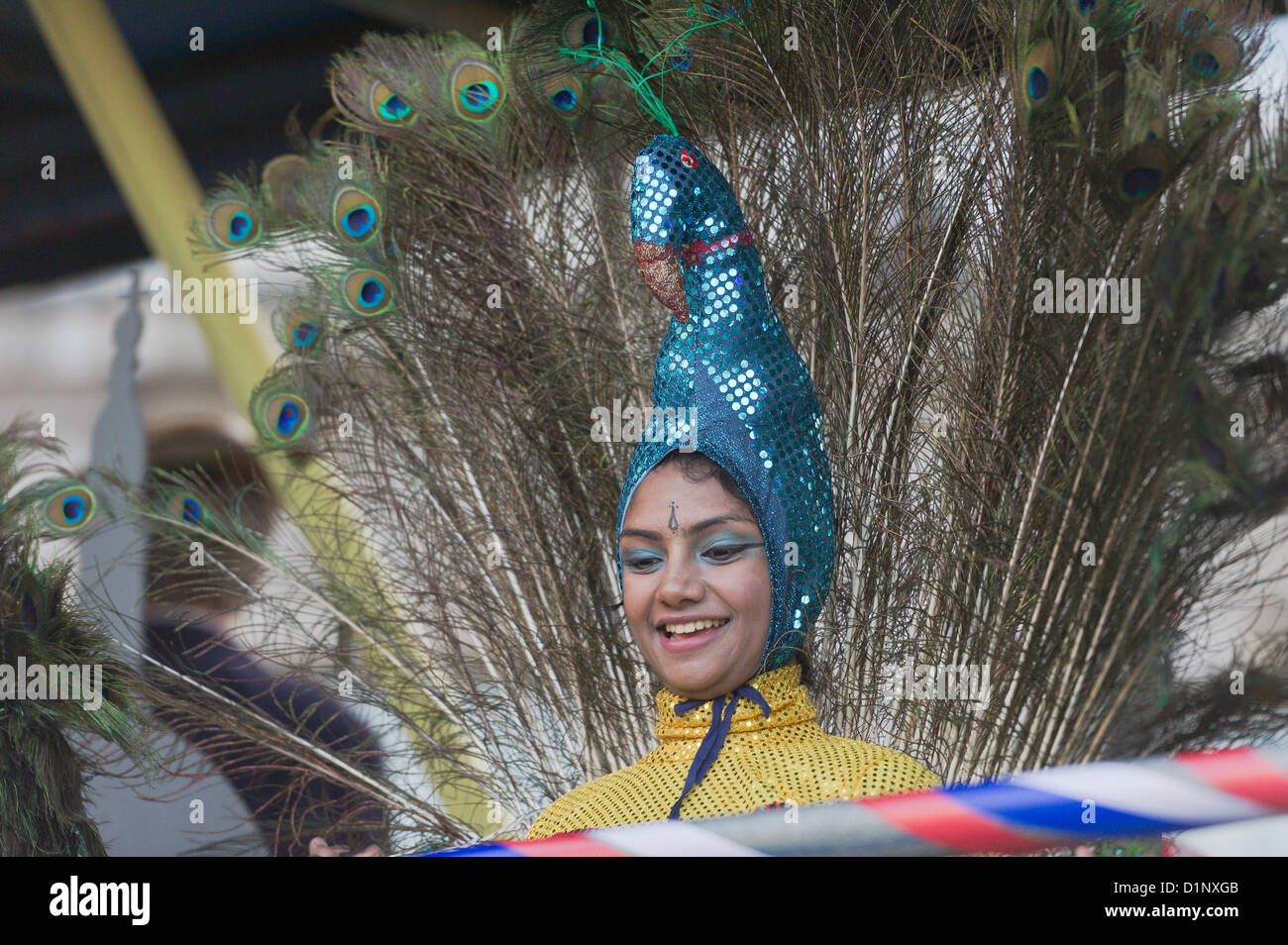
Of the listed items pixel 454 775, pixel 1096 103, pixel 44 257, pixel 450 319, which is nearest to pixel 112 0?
Result: pixel 44 257

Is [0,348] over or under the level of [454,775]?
over

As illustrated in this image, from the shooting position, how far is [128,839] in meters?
2.43

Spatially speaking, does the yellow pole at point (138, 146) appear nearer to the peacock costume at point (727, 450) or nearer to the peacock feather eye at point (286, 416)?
the peacock feather eye at point (286, 416)

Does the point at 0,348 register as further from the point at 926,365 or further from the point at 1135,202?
the point at 1135,202

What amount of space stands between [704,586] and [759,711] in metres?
0.16

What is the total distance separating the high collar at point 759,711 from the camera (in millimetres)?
1426

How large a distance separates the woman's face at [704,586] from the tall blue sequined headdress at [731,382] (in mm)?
22

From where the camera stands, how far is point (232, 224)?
220cm

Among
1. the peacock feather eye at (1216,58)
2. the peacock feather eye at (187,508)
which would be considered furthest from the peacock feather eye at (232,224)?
the peacock feather eye at (1216,58)

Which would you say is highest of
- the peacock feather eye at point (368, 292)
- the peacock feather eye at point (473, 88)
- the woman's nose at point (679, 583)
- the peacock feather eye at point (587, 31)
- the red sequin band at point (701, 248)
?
the peacock feather eye at point (473, 88)

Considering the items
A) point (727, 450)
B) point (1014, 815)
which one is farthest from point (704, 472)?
point (1014, 815)

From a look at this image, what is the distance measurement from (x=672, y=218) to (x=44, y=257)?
7.43ft

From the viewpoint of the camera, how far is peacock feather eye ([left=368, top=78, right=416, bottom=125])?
6.49ft

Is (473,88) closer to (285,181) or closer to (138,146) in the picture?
(285,181)
